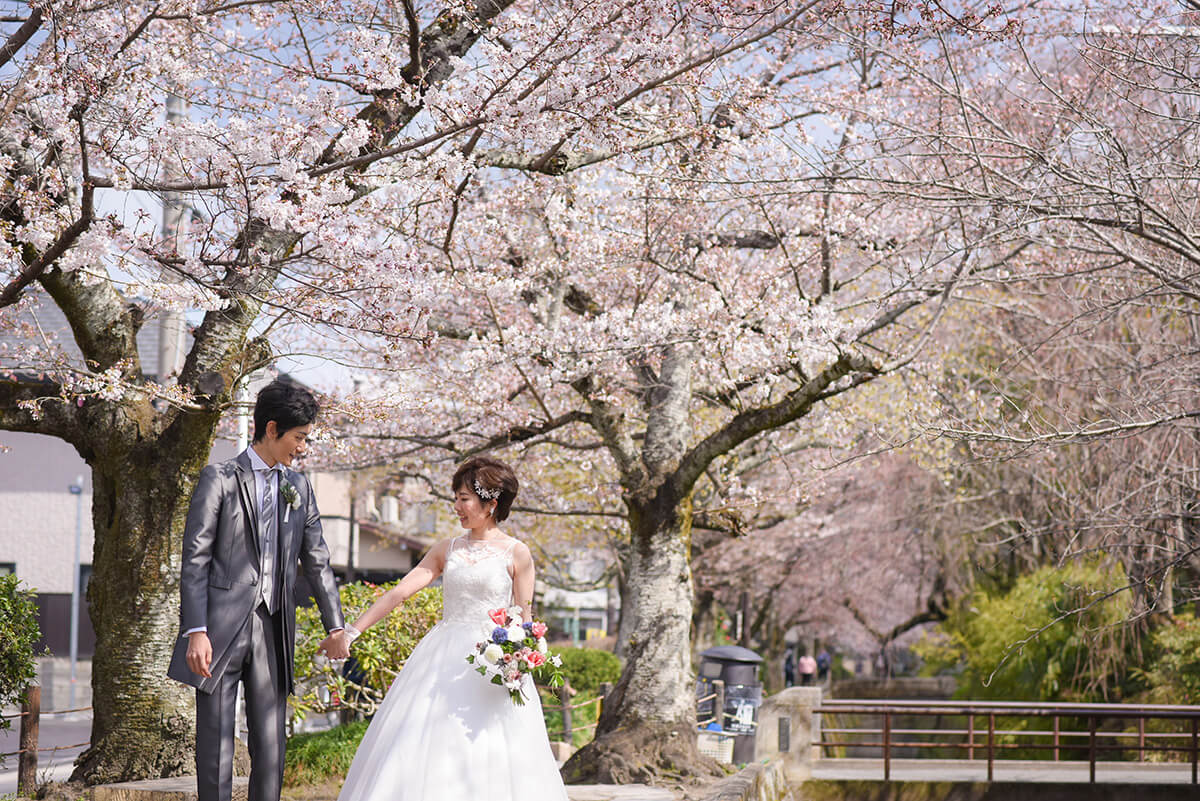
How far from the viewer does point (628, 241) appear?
1416 cm

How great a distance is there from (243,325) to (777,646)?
42013 mm

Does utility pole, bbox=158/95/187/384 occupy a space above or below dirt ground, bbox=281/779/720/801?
above

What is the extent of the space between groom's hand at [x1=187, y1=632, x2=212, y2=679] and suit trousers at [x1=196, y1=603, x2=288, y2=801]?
14 cm

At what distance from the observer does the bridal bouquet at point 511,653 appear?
6.00 meters

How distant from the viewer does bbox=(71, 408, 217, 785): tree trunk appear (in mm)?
8469

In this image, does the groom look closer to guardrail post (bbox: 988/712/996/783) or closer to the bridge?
the bridge

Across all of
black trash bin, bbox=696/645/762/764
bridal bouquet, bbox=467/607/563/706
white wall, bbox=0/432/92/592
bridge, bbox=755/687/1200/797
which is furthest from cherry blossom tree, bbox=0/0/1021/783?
white wall, bbox=0/432/92/592

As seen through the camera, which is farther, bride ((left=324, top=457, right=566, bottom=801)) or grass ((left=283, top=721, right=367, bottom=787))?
grass ((left=283, top=721, right=367, bottom=787))

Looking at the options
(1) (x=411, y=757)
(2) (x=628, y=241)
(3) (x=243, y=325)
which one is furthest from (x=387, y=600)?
(2) (x=628, y=241)

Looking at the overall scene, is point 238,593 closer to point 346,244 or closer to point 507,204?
A: point 346,244

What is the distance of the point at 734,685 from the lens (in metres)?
21.3

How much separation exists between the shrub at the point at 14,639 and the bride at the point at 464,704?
3866 millimetres

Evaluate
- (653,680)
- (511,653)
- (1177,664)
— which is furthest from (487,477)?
(1177,664)

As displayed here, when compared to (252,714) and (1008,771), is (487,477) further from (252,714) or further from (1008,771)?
(1008,771)
